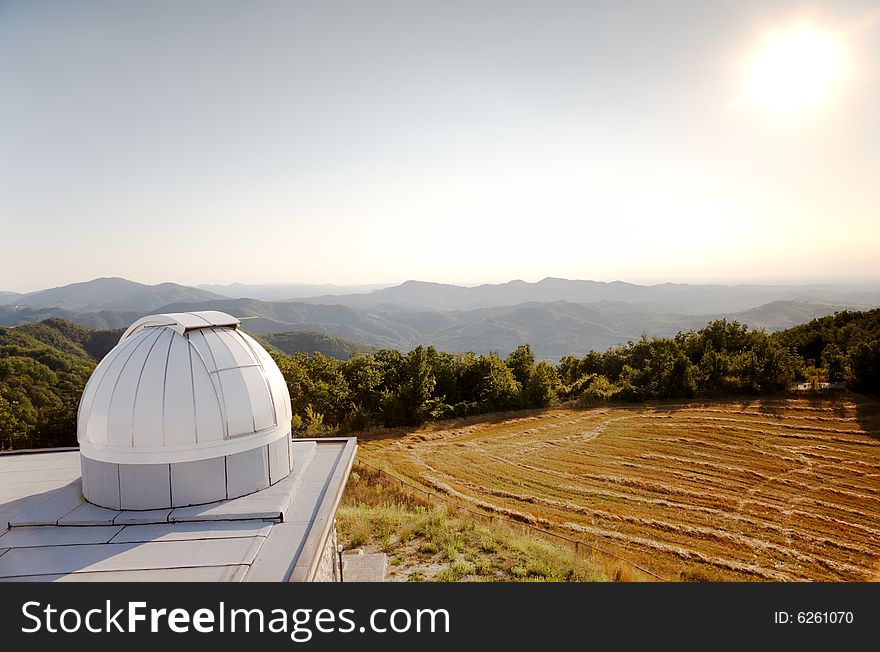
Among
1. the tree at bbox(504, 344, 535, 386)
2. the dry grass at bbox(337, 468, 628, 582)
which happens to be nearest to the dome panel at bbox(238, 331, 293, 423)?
the dry grass at bbox(337, 468, 628, 582)

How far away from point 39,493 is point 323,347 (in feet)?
580

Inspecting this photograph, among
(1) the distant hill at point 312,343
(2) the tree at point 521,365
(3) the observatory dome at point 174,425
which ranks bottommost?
(1) the distant hill at point 312,343

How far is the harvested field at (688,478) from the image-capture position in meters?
17.7

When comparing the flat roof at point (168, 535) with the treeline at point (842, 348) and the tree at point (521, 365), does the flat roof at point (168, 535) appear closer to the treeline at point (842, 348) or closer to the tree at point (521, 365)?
the tree at point (521, 365)

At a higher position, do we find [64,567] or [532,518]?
[64,567]

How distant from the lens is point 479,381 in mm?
42094

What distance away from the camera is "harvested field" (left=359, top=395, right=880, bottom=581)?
17.7 meters

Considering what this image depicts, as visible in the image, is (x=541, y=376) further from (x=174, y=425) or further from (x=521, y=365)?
(x=174, y=425)

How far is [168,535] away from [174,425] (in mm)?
2042

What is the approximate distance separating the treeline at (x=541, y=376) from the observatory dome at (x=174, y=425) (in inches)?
767

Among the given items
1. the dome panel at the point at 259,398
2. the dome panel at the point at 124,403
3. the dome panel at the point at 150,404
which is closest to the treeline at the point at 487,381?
the dome panel at the point at 259,398
